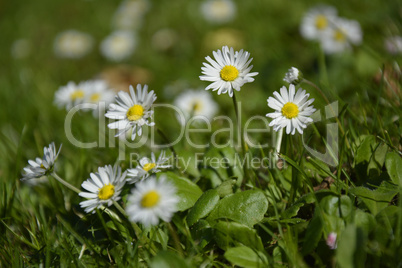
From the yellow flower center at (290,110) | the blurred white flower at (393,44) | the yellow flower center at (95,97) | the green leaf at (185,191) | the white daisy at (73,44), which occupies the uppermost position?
the white daisy at (73,44)

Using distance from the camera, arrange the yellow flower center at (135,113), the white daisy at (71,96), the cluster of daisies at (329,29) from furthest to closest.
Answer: the cluster of daisies at (329,29)
the white daisy at (71,96)
the yellow flower center at (135,113)

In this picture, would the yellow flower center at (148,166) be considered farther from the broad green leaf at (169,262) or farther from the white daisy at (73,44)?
the white daisy at (73,44)

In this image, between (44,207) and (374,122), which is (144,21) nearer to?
(44,207)

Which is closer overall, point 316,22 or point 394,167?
point 394,167

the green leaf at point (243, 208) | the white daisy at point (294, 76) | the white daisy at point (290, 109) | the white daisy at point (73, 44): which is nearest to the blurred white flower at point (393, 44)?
the white daisy at point (294, 76)

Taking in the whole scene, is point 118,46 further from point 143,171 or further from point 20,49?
point 143,171

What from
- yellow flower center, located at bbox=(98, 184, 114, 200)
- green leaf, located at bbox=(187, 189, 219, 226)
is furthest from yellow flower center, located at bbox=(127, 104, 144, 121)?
green leaf, located at bbox=(187, 189, 219, 226)

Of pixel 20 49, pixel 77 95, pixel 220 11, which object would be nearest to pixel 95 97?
pixel 77 95
